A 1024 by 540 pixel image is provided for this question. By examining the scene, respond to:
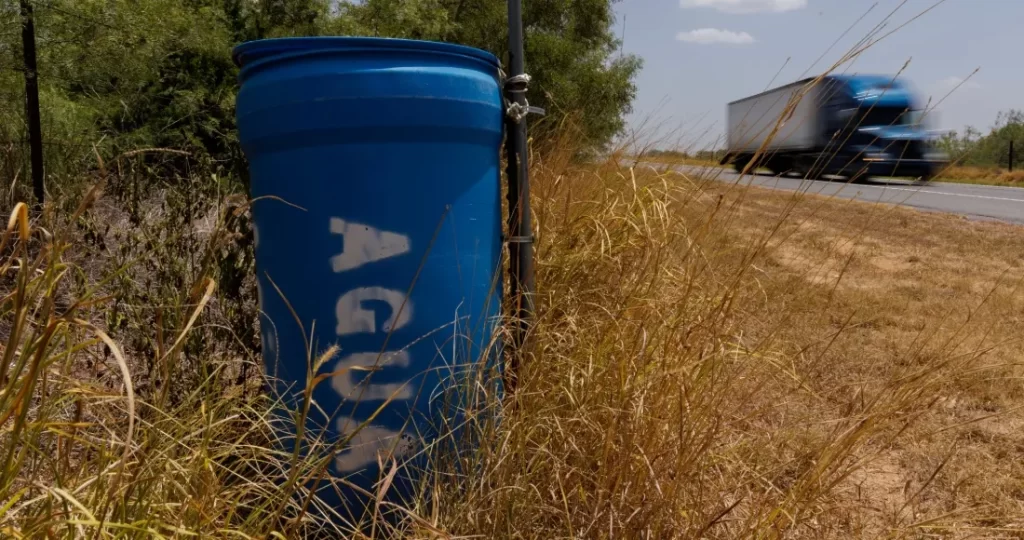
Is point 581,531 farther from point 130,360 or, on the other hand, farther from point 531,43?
point 531,43

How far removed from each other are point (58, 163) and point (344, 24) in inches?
110

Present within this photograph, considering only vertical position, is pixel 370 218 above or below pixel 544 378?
above

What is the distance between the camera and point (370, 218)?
1627mm

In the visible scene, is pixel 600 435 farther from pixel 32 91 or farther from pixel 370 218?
pixel 32 91

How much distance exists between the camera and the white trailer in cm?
185

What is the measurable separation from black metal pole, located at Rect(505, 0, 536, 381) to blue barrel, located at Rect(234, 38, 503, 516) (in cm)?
17

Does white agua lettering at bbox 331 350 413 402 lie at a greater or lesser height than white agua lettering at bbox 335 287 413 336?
lesser

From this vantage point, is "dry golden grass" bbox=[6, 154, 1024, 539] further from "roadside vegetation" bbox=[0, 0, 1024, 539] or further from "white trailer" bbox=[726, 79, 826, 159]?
"white trailer" bbox=[726, 79, 826, 159]

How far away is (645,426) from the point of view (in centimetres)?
158

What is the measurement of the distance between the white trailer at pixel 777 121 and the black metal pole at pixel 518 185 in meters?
0.61

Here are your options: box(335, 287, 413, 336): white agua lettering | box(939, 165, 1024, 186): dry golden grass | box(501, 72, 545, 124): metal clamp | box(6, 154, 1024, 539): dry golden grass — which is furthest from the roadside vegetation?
box(939, 165, 1024, 186): dry golden grass

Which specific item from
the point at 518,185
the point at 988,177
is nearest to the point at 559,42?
the point at 518,185

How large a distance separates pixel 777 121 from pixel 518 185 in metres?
0.68

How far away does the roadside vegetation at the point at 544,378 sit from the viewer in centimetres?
125
